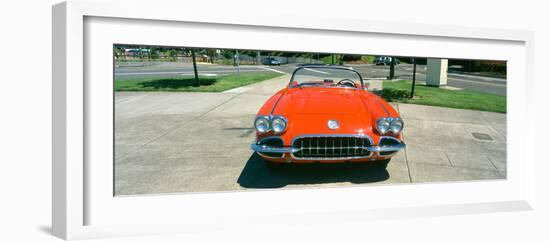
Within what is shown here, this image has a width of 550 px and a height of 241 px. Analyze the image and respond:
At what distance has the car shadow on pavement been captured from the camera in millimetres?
4152

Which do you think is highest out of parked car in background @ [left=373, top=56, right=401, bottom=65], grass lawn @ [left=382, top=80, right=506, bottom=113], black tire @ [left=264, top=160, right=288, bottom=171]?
parked car in background @ [left=373, top=56, right=401, bottom=65]

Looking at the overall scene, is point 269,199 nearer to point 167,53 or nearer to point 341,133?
point 341,133

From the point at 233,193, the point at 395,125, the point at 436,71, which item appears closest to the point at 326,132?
the point at 395,125

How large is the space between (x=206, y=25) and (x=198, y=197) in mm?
1907

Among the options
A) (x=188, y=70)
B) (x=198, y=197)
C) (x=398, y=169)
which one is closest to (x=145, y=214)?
(x=198, y=197)

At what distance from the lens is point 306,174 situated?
4266mm

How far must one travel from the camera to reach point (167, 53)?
3.85m

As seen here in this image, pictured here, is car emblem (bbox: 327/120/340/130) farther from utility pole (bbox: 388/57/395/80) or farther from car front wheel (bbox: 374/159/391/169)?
utility pole (bbox: 388/57/395/80)

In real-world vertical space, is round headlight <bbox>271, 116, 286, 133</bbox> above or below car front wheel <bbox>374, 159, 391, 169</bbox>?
above

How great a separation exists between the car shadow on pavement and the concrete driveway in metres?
0.01

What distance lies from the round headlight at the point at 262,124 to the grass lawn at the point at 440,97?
6.37 feet

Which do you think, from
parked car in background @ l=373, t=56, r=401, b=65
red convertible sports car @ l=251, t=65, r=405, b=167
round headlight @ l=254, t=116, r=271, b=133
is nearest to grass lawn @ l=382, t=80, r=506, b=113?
parked car in background @ l=373, t=56, r=401, b=65

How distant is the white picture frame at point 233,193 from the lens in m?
3.36

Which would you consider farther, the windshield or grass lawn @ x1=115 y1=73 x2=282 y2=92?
the windshield
